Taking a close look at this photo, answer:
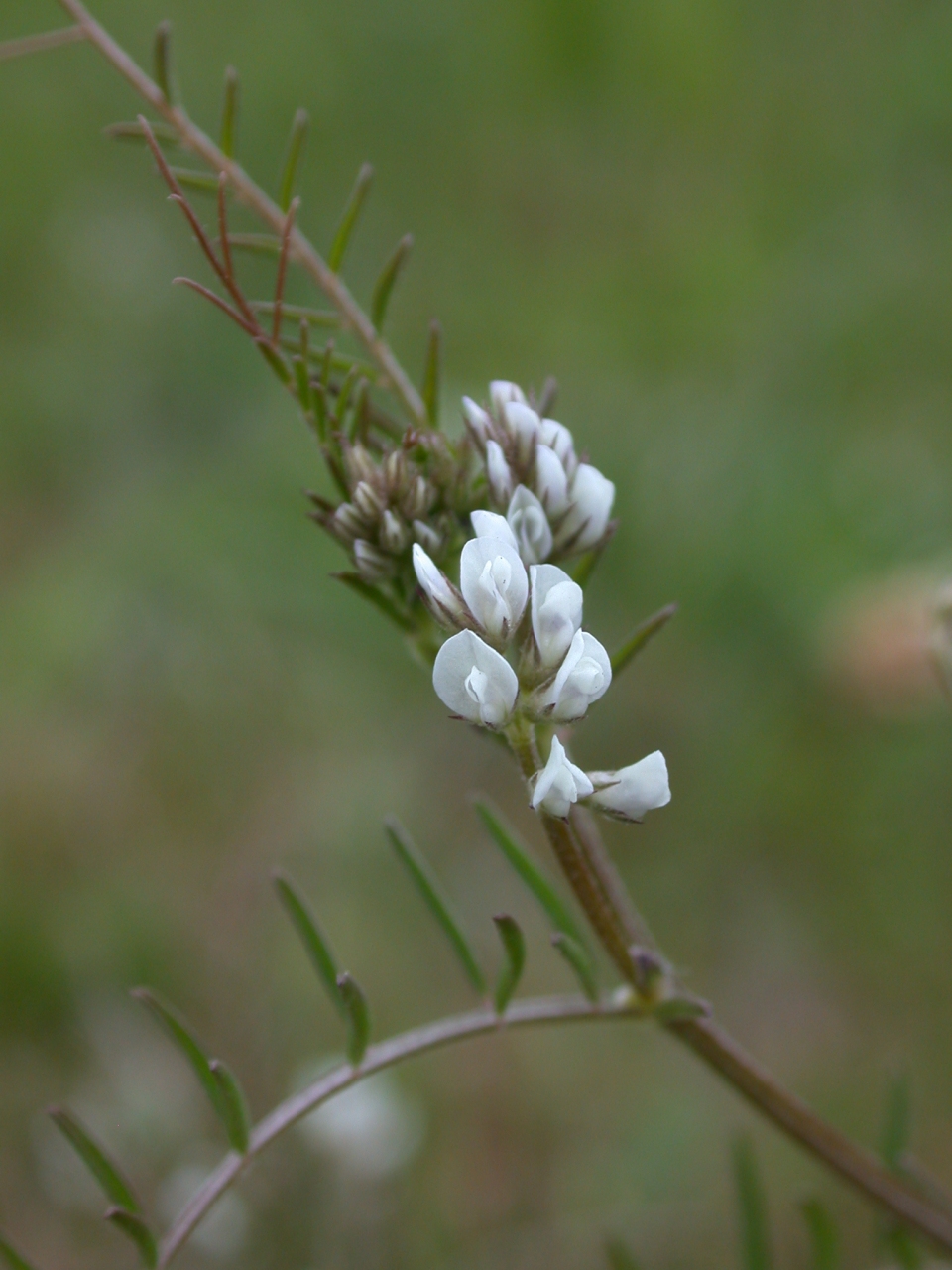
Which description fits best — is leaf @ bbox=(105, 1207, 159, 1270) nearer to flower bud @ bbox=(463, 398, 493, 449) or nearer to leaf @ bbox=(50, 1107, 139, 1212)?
leaf @ bbox=(50, 1107, 139, 1212)

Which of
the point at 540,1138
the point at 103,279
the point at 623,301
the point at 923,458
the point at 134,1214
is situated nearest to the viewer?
the point at 134,1214

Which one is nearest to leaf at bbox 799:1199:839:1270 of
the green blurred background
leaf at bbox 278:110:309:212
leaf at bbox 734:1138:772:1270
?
leaf at bbox 734:1138:772:1270

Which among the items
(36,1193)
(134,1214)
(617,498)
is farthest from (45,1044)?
(617,498)

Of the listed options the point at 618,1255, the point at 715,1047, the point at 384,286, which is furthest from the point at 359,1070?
the point at 384,286

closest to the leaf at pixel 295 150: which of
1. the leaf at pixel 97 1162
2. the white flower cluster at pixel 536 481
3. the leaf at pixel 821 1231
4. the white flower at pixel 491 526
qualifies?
the white flower cluster at pixel 536 481

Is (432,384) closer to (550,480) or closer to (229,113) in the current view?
(550,480)

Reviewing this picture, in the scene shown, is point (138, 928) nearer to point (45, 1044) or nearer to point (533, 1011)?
point (45, 1044)

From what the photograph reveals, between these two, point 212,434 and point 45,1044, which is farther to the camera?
point 212,434
